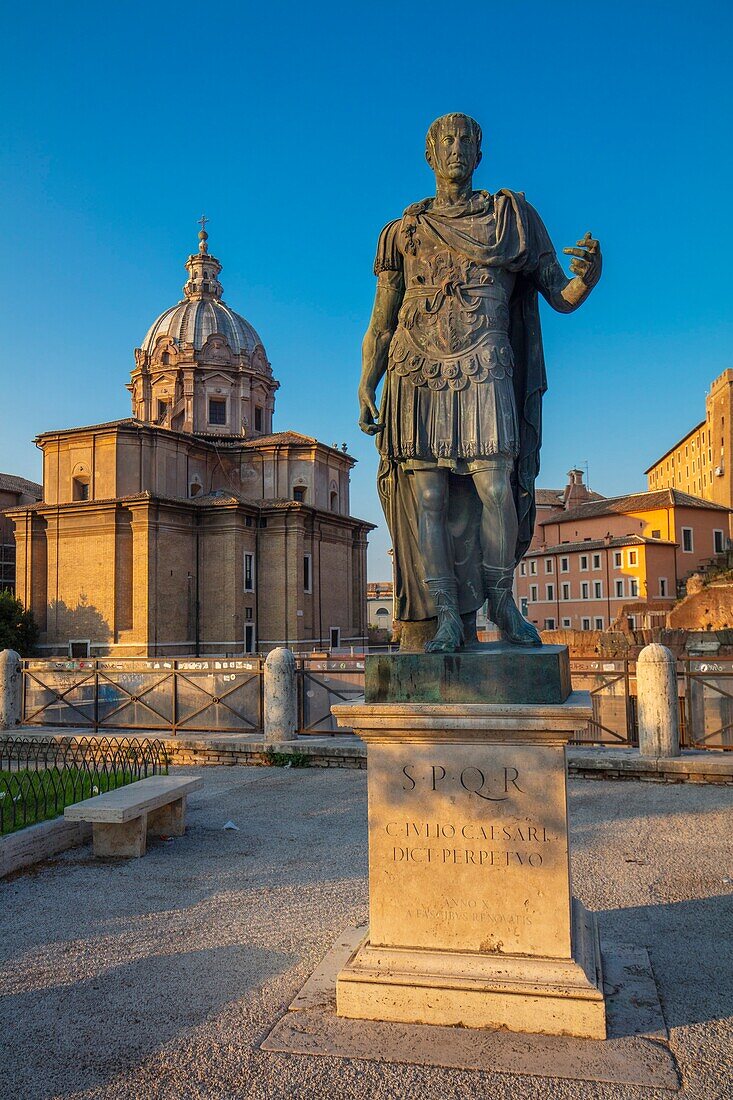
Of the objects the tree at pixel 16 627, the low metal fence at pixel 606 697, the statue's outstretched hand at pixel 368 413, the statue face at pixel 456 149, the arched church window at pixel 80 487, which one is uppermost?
the arched church window at pixel 80 487

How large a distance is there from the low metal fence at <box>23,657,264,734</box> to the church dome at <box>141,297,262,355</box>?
37693 millimetres

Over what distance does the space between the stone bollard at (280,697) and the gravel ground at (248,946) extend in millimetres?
2770

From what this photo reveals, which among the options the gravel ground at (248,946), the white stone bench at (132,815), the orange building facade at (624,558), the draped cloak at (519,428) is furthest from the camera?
the orange building facade at (624,558)

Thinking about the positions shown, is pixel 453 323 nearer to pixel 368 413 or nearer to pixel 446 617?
pixel 368 413

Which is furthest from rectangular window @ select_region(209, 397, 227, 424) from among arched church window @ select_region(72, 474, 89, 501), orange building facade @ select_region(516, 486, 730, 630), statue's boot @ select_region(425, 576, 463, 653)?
statue's boot @ select_region(425, 576, 463, 653)

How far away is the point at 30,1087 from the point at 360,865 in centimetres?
332

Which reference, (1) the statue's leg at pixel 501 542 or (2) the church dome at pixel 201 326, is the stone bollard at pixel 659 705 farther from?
(2) the church dome at pixel 201 326

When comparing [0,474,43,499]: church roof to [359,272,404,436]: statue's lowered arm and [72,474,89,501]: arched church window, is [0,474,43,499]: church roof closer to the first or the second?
[72,474,89,501]: arched church window

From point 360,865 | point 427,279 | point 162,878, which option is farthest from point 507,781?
point 162,878

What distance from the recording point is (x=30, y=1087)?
3098 millimetres

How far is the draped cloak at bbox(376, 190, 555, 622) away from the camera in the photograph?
405 cm

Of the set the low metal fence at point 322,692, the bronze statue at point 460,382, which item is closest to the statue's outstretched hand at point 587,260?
the bronze statue at point 460,382

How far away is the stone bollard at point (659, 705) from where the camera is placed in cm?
942

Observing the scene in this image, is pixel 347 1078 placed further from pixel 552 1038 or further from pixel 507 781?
pixel 507 781
